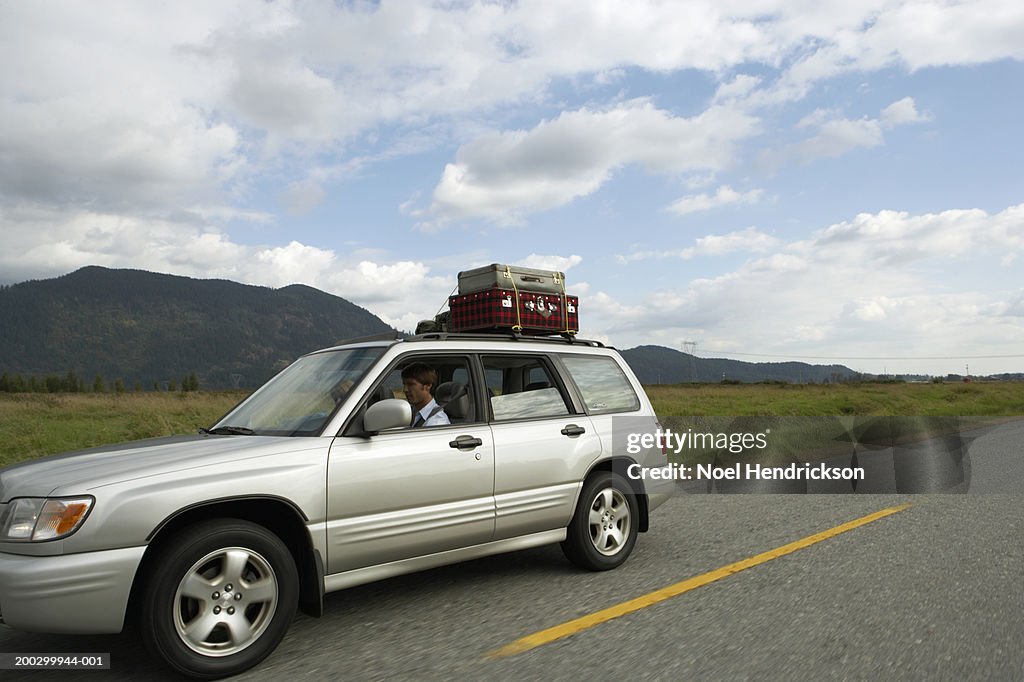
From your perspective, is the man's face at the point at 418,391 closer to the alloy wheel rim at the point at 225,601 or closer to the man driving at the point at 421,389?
the man driving at the point at 421,389

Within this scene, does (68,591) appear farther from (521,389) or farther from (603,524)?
(603,524)

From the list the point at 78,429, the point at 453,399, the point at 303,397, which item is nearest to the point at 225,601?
the point at 303,397

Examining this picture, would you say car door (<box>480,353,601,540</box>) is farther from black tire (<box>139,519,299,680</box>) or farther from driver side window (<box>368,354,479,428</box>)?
black tire (<box>139,519,299,680</box>)

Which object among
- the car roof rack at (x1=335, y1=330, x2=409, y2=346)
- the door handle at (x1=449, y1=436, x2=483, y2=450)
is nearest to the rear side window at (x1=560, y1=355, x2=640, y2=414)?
the door handle at (x1=449, y1=436, x2=483, y2=450)

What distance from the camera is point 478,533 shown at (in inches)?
202

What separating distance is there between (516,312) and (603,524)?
1767 mm

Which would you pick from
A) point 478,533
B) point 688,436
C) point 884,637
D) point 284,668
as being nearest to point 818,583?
point 884,637

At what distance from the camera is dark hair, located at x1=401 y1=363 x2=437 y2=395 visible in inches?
218

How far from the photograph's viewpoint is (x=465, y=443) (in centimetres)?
511

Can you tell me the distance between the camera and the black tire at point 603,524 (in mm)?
5840

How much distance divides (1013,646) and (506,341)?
358cm

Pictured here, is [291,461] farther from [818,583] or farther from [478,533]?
[818,583]

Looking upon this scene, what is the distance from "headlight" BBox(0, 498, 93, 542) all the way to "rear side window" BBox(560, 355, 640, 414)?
144 inches

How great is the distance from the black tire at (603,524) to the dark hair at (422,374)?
55.1 inches
